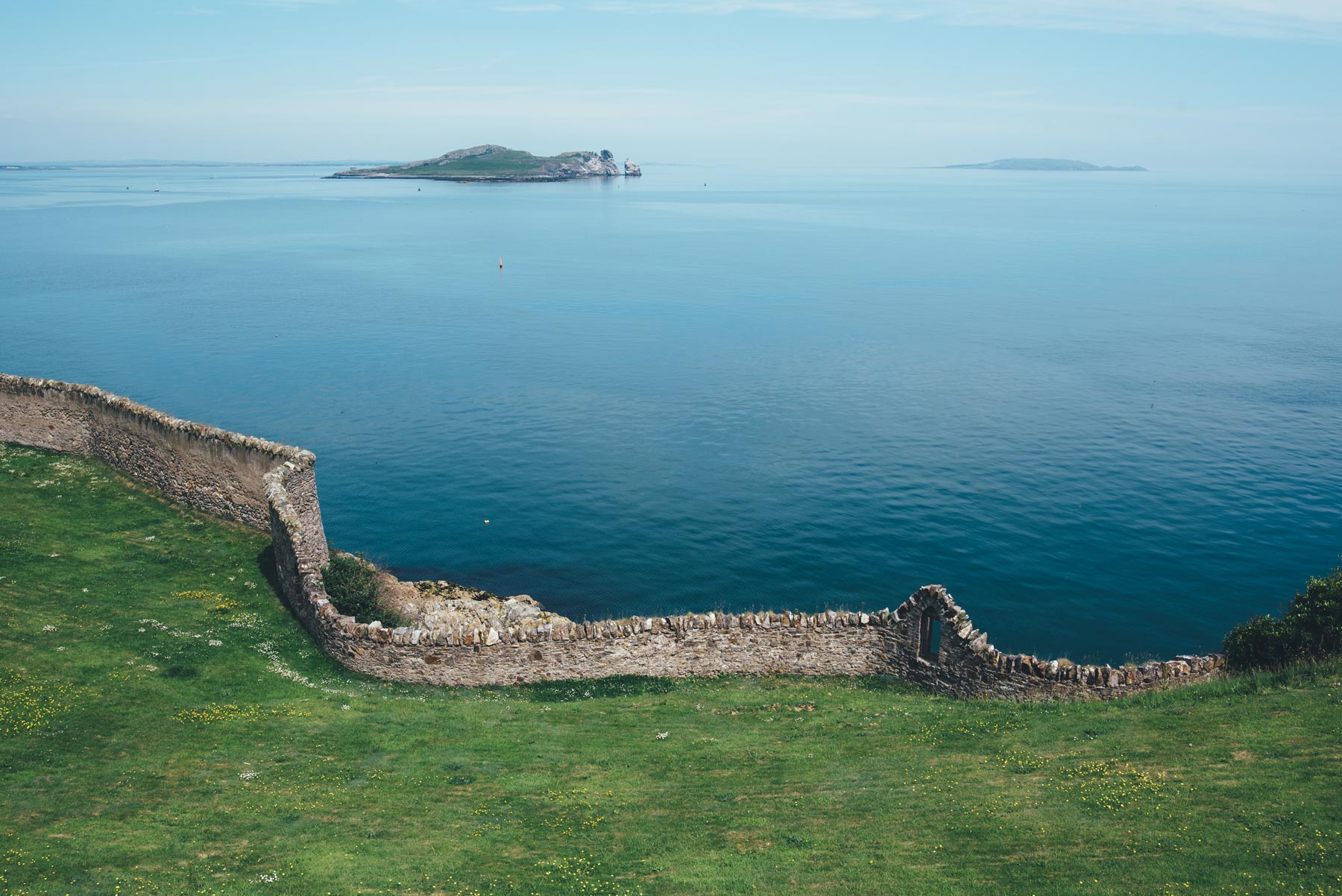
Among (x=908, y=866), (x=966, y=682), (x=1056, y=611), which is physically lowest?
(x=1056, y=611)

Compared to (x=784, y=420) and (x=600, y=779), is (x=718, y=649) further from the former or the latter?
(x=784, y=420)

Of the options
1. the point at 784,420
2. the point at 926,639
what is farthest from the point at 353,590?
the point at 784,420

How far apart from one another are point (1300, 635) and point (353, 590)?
31581 mm

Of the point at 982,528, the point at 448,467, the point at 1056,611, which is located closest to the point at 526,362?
the point at 448,467

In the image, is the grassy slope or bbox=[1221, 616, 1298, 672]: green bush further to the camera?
bbox=[1221, 616, 1298, 672]: green bush

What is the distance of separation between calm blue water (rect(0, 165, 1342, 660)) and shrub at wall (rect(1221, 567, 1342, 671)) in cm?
1243

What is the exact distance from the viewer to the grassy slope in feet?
54.1

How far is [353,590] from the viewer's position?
3231cm

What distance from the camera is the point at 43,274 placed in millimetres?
139125

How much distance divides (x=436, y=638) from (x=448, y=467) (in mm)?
34304

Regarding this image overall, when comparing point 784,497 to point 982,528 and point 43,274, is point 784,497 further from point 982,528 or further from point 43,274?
point 43,274

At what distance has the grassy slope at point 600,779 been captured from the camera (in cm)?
1648

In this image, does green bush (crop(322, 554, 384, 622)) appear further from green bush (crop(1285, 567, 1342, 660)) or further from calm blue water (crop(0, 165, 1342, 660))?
green bush (crop(1285, 567, 1342, 660))

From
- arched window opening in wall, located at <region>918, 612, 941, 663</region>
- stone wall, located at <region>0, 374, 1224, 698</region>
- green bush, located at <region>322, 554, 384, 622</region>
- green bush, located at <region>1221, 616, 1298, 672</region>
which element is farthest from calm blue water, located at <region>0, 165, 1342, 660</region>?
green bush, located at <region>322, 554, 384, 622</region>
